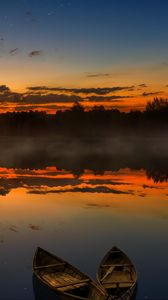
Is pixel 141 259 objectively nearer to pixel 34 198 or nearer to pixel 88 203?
pixel 88 203

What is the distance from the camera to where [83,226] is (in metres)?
34.9

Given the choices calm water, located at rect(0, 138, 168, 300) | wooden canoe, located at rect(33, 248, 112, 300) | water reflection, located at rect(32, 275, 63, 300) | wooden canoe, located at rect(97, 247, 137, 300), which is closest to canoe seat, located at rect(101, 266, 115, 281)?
wooden canoe, located at rect(97, 247, 137, 300)

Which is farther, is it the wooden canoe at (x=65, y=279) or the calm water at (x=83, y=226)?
the calm water at (x=83, y=226)

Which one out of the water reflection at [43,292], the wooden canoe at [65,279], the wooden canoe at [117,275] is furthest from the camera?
the water reflection at [43,292]

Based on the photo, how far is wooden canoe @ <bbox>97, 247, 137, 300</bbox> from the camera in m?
21.5

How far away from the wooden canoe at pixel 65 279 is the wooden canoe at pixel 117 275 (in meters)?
0.95

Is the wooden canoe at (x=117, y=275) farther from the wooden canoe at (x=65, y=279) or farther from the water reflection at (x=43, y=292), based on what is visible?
the water reflection at (x=43, y=292)

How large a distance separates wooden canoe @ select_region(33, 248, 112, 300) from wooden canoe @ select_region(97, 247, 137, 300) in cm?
95

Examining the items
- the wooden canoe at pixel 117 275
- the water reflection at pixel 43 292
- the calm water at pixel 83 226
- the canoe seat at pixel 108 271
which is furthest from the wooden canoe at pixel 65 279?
the canoe seat at pixel 108 271

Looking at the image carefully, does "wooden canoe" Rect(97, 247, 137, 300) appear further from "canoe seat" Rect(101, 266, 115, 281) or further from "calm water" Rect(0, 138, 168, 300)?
"calm water" Rect(0, 138, 168, 300)

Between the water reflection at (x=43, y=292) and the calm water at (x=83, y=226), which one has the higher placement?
the calm water at (x=83, y=226)

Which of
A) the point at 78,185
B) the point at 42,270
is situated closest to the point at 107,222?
the point at 42,270

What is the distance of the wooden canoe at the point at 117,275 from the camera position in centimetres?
2147

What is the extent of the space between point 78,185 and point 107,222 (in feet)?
68.8
